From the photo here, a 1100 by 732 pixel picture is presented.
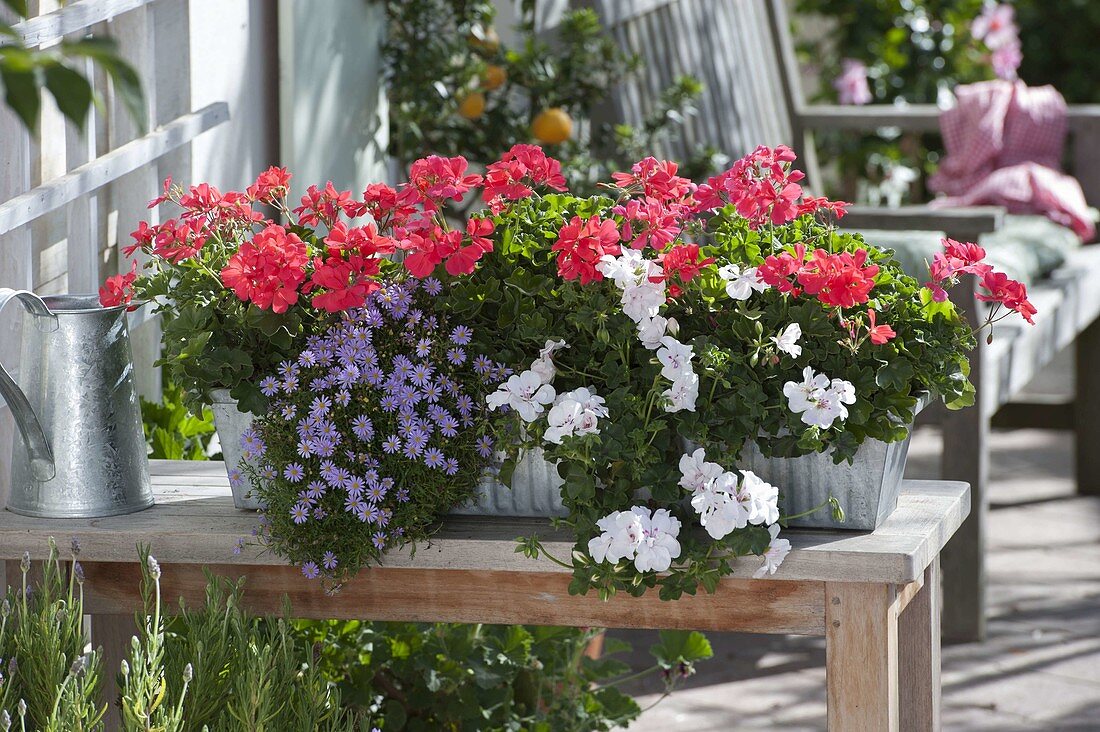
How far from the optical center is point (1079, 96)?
24.3ft

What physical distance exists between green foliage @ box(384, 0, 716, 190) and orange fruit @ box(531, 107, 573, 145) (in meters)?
0.05

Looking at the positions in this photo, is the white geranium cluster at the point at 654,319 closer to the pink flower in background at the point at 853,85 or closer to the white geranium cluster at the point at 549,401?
the white geranium cluster at the point at 549,401

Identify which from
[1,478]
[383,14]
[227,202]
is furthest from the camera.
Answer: [383,14]

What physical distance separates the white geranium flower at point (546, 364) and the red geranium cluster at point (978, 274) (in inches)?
15.3

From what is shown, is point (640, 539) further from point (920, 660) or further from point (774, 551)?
point (920, 660)

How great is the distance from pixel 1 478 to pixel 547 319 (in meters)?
0.75

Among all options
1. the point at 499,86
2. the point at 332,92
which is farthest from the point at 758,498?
the point at 499,86

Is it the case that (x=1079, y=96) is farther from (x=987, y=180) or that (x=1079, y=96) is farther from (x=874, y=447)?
(x=874, y=447)

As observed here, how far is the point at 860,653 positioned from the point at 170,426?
1085mm

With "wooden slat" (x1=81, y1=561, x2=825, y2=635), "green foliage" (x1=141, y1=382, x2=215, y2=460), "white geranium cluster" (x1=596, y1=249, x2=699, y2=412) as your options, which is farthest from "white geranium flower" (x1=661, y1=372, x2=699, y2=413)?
"green foliage" (x1=141, y1=382, x2=215, y2=460)

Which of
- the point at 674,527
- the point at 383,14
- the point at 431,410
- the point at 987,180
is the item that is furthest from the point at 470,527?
the point at 987,180

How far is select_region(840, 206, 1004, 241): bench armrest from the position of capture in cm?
313

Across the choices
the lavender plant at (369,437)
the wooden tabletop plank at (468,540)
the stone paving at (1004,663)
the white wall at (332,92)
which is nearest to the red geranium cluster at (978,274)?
the wooden tabletop plank at (468,540)

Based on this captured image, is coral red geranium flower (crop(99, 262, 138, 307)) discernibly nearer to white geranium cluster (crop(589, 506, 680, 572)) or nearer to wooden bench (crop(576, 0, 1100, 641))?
white geranium cluster (crop(589, 506, 680, 572))
